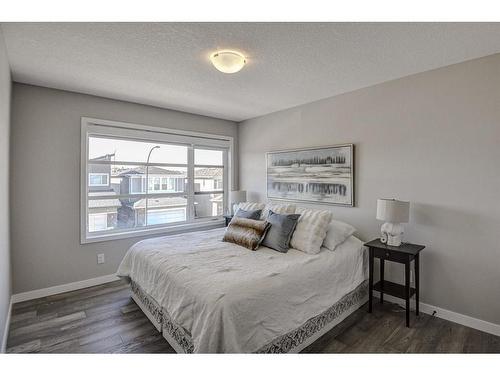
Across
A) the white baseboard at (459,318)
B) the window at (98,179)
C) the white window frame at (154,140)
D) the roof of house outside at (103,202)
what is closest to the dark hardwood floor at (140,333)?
the white baseboard at (459,318)

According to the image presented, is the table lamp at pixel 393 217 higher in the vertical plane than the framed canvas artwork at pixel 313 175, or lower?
lower

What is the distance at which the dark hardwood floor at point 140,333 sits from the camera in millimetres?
2039

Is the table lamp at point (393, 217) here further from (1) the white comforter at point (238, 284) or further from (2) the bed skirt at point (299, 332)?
(2) the bed skirt at point (299, 332)

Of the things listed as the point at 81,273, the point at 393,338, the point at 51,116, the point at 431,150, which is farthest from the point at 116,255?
the point at 431,150

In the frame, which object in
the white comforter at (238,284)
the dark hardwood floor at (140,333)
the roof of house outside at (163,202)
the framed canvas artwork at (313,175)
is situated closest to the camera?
the white comforter at (238,284)

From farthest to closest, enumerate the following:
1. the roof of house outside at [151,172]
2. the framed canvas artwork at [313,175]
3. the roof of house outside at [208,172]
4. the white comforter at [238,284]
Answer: the roof of house outside at [208,172], the roof of house outside at [151,172], the framed canvas artwork at [313,175], the white comforter at [238,284]

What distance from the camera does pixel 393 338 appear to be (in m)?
2.16

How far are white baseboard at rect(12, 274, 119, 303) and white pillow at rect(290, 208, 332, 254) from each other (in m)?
2.54

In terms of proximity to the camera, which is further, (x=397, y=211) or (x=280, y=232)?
(x=280, y=232)

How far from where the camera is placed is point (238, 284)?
1770 mm

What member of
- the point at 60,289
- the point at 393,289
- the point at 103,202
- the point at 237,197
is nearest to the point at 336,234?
the point at 393,289

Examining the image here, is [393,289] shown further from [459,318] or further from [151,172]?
[151,172]

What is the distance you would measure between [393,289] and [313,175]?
5.35 feet

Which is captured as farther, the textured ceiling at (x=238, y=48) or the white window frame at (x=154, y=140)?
the white window frame at (x=154, y=140)
